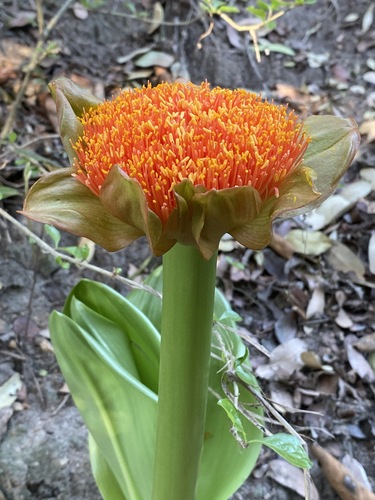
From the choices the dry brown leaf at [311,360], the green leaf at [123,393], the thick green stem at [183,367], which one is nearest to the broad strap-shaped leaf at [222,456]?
the green leaf at [123,393]

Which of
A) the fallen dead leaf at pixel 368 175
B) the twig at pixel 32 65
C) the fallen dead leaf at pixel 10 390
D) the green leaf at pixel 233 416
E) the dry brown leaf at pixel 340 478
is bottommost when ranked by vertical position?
the dry brown leaf at pixel 340 478

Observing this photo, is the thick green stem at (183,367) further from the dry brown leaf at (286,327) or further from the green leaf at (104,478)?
the dry brown leaf at (286,327)

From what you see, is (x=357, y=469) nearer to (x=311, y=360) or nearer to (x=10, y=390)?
(x=311, y=360)

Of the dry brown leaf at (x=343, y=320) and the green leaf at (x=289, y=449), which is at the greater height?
the green leaf at (x=289, y=449)

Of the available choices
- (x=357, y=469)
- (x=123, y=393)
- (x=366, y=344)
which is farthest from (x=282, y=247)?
(x=123, y=393)

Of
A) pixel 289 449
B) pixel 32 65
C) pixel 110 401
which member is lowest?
pixel 110 401

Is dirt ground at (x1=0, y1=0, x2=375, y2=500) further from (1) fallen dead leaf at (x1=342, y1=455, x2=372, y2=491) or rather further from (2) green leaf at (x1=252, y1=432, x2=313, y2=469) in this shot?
(2) green leaf at (x1=252, y1=432, x2=313, y2=469)
